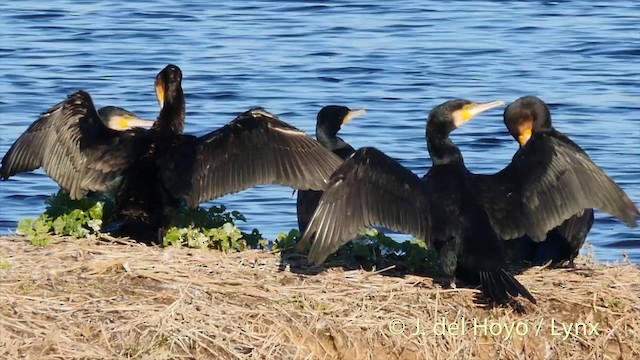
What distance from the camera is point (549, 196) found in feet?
24.7

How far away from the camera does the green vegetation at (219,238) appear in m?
7.75

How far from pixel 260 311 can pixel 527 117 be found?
2.42 m

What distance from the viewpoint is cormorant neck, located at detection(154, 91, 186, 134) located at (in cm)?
843

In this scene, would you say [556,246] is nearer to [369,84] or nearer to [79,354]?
[79,354]

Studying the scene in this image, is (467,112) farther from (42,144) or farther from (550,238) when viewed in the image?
(42,144)

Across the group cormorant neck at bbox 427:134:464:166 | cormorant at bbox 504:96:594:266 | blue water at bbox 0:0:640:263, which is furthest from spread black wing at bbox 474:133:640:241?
blue water at bbox 0:0:640:263

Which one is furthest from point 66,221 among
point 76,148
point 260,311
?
point 260,311

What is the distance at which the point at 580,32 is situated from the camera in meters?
20.4

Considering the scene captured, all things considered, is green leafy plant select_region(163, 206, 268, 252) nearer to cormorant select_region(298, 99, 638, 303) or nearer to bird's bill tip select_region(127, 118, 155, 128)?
cormorant select_region(298, 99, 638, 303)

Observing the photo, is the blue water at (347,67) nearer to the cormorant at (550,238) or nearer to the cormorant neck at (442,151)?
the cormorant at (550,238)

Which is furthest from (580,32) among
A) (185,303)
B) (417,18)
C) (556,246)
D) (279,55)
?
(185,303)

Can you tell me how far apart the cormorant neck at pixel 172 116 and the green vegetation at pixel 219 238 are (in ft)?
1.86

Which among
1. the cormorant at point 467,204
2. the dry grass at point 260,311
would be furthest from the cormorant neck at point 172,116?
the cormorant at point 467,204

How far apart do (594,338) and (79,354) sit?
99.5 inches
